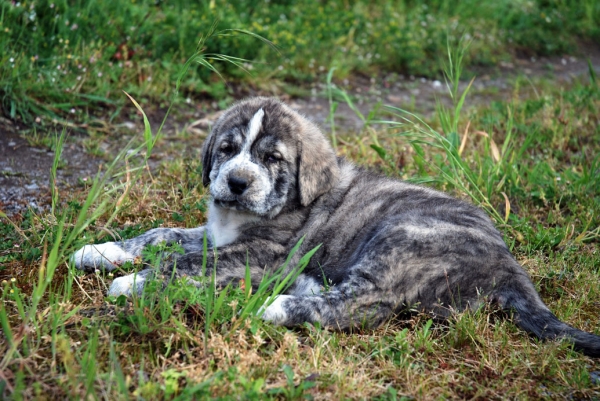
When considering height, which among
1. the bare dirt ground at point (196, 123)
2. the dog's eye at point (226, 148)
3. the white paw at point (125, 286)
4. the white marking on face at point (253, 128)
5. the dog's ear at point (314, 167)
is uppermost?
the white marking on face at point (253, 128)

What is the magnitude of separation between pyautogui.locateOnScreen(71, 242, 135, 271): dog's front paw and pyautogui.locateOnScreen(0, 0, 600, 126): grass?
1.49 metres

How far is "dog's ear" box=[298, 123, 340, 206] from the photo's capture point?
4191 mm

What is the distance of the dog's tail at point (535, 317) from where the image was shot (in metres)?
3.23

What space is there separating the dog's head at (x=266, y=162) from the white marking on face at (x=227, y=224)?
0.14 meters

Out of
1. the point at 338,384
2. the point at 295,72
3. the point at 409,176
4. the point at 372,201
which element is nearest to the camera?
the point at 338,384

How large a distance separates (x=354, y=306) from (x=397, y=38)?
273 inches

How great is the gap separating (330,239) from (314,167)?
51cm

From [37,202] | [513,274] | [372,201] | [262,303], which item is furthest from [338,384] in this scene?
[37,202]

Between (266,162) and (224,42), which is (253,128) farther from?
(224,42)

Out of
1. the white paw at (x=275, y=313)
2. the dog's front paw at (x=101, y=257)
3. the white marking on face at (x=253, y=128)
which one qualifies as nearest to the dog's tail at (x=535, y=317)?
the white paw at (x=275, y=313)

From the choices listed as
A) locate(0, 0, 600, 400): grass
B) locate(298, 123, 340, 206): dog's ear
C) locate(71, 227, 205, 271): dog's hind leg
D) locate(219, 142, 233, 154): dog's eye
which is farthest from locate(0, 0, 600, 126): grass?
locate(71, 227, 205, 271): dog's hind leg

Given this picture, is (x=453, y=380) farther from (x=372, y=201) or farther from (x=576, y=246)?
(x=576, y=246)

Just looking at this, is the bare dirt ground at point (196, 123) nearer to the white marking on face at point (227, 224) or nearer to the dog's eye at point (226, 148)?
the dog's eye at point (226, 148)

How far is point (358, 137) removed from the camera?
257 inches
